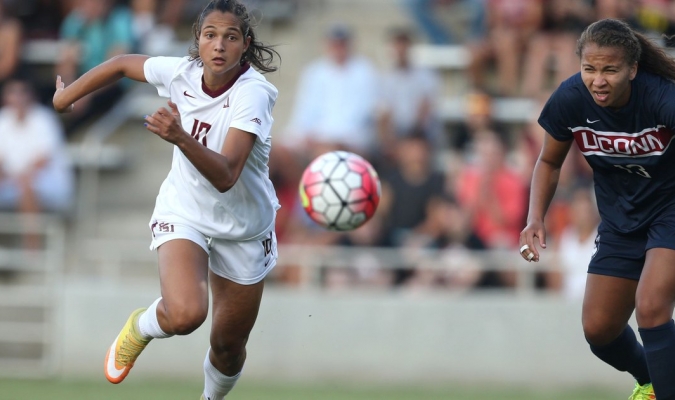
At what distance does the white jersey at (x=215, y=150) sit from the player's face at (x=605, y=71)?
1.79 m

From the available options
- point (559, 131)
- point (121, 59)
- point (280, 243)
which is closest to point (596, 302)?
point (559, 131)

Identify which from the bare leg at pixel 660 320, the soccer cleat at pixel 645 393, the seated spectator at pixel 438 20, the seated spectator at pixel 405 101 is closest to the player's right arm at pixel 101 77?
the bare leg at pixel 660 320

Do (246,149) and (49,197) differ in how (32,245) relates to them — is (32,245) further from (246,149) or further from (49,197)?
(246,149)

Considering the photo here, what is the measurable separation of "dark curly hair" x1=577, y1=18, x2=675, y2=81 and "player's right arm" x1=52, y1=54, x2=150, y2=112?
8.48ft

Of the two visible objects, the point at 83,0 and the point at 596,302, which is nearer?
the point at 596,302

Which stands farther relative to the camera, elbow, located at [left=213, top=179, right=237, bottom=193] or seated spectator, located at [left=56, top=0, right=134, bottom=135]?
seated spectator, located at [left=56, top=0, right=134, bottom=135]

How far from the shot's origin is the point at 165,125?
18.6 ft

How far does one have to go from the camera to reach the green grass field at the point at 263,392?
32.1 ft

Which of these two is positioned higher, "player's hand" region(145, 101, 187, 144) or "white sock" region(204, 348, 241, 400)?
"player's hand" region(145, 101, 187, 144)

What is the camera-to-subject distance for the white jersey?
256 inches

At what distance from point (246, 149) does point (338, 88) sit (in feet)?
→ 22.3

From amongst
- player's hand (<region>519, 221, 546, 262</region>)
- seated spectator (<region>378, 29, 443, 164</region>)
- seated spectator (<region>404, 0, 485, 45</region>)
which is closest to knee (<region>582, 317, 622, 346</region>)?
player's hand (<region>519, 221, 546, 262</region>)

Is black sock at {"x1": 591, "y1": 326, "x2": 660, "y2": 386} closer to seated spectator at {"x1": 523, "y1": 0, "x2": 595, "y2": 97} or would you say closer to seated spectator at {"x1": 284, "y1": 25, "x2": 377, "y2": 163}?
seated spectator at {"x1": 284, "y1": 25, "x2": 377, "y2": 163}

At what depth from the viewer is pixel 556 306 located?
439 inches
